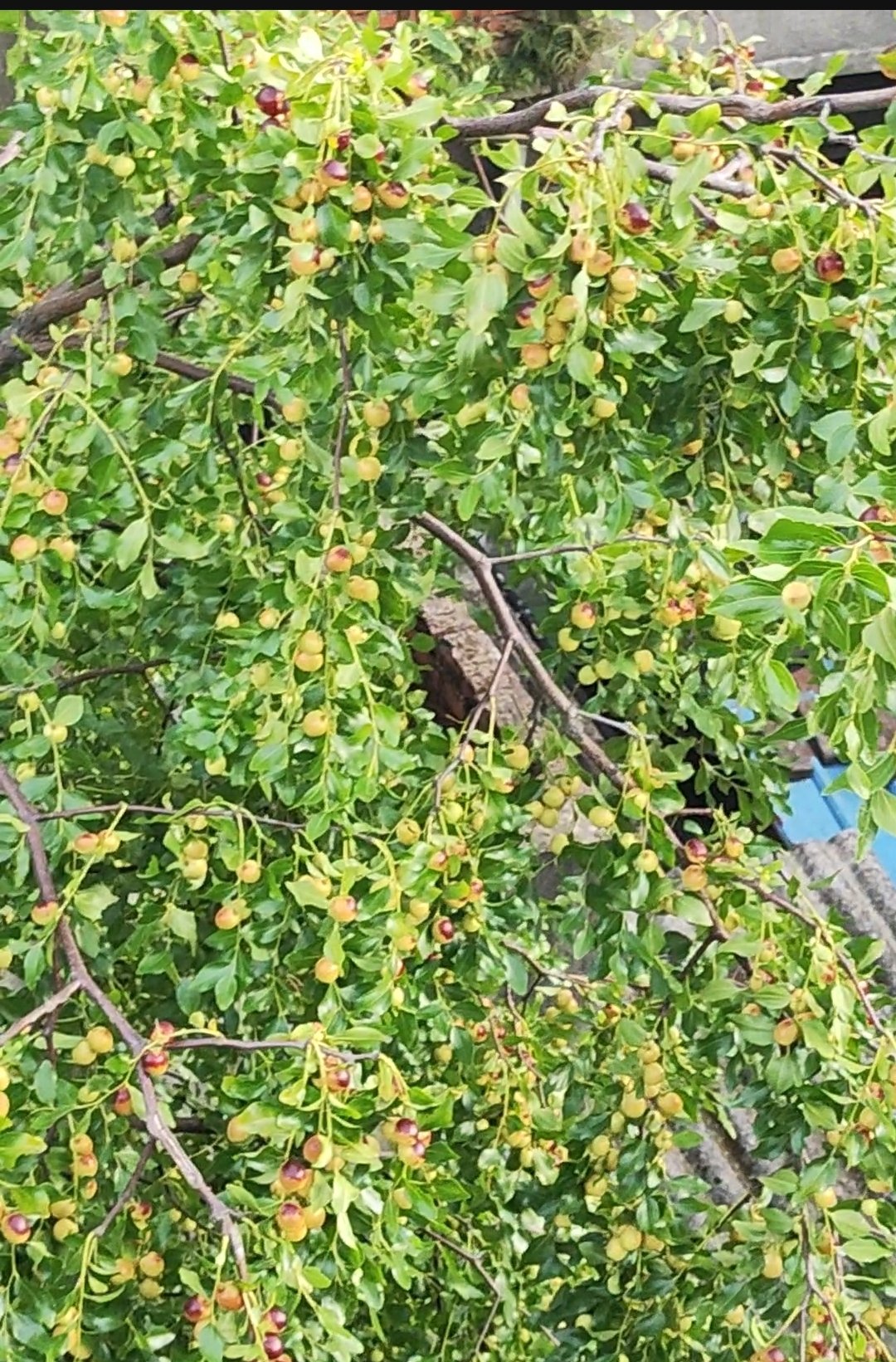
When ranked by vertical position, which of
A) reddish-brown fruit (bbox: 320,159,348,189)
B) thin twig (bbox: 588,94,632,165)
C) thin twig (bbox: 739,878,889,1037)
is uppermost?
thin twig (bbox: 588,94,632,165)

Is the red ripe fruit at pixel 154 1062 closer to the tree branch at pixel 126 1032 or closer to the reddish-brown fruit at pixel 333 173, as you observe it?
the tree branch at pixel 126 1032

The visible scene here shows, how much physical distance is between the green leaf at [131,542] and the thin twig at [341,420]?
163mm

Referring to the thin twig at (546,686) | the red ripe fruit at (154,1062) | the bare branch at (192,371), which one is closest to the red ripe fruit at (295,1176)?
the red ripe fruit at (154,1062)

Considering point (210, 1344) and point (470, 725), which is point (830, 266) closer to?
point (470, 725)

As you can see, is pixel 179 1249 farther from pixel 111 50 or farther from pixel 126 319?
pixel 111 50

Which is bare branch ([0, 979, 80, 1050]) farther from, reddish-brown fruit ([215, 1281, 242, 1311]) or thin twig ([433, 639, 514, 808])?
thin twig ([433, 639, 514, 808])

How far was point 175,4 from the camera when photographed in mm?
440

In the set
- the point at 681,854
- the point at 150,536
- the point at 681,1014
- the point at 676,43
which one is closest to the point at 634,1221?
the point at 681,1014

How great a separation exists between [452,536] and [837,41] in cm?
328

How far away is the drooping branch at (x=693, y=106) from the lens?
878mm

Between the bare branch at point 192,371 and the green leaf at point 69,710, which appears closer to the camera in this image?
the green leaf at point 69,710

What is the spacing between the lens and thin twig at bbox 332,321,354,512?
0.96 meters

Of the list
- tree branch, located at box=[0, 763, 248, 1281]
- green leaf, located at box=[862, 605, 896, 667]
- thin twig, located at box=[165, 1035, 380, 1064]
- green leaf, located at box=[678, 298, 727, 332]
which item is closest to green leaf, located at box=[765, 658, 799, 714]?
green leaf, located at box=[862, 605, 896, 667]

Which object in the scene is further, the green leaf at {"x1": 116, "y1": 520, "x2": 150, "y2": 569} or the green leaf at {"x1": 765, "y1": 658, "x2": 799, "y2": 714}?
the green leaf at {"x1": 116, "y1": 520, "x2": 150, "y2": 569}
